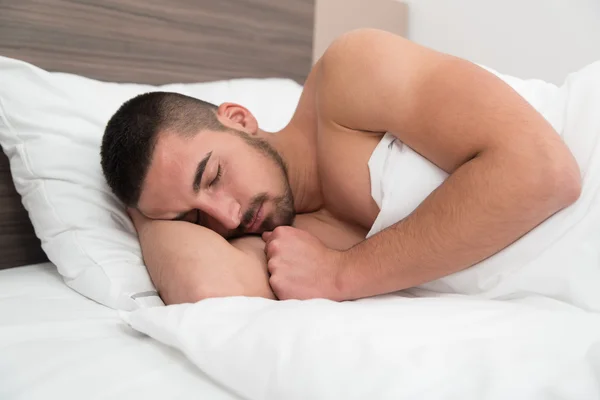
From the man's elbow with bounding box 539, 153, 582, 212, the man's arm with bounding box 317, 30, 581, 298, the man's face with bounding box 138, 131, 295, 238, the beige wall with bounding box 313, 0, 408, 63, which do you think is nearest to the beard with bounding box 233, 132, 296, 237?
the man's face with bounding box 138, 131, 295, 238

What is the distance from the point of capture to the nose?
1.03 m

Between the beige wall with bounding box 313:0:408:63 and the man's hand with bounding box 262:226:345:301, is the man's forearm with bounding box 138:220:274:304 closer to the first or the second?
the man's hand with bounding box 262:226:345:301

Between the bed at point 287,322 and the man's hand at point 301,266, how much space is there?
91 millimetres

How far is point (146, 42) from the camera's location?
5.06 ft

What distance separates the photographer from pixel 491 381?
52cm

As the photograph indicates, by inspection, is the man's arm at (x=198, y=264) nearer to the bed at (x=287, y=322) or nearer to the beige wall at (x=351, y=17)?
the bed at (x=287, y=322)

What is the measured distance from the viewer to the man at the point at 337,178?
824 mm

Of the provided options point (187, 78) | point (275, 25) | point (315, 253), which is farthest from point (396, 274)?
point (275, 25)

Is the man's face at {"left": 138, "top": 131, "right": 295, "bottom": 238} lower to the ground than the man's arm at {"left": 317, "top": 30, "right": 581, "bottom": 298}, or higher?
lower

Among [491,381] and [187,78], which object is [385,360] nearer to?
[491,381]

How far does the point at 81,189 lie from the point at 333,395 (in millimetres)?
825

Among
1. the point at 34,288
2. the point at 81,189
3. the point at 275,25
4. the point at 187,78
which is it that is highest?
the point at 275,25

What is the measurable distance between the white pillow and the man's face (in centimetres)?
11

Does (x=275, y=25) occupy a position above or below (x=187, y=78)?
above
